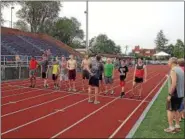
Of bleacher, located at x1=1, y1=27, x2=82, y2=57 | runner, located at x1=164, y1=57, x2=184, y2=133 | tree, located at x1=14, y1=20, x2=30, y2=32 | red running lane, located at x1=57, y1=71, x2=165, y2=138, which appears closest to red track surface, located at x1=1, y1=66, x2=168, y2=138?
red running lane, located at x1=57, y1=71, x2=165, y2=138

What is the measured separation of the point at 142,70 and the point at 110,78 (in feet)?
5.87

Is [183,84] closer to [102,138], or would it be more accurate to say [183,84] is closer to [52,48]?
[102,138]

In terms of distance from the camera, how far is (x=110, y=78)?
1497cm

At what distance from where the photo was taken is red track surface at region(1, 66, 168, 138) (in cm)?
780

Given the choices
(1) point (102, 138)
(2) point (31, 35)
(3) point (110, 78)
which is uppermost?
(2) point (31, 35)

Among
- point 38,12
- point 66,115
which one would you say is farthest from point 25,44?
point 66,115

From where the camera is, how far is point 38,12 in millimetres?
64250

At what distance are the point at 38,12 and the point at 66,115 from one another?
56.8m

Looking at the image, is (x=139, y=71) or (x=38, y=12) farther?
(x=38, y=12)

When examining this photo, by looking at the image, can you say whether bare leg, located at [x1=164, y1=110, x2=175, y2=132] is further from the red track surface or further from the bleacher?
the bleacher

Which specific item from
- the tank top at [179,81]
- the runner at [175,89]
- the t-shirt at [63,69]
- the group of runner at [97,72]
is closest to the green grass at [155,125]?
the runner at [175,89]

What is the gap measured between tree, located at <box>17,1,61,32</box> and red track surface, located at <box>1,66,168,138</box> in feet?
169

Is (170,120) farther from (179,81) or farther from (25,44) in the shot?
(25,44)

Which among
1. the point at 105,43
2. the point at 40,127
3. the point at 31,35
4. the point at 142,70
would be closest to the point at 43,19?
the point at 31,35
